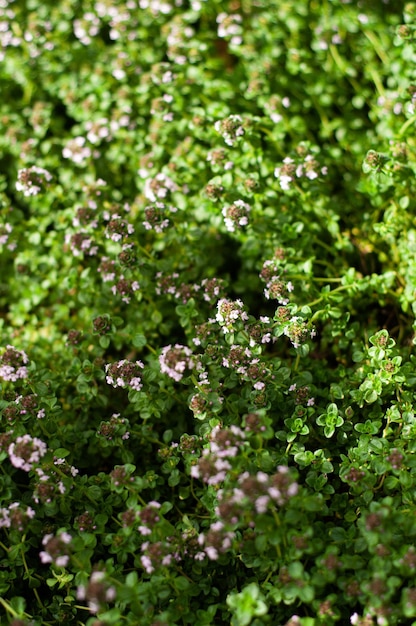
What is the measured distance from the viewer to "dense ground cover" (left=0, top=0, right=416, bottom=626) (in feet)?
6.68

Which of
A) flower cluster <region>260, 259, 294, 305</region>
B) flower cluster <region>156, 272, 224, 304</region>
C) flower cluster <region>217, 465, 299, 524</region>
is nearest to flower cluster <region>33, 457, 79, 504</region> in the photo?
flower cluster <region>217, 465, 299, 524</region>

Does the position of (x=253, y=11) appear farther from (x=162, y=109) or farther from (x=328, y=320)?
(x=328, y=320)

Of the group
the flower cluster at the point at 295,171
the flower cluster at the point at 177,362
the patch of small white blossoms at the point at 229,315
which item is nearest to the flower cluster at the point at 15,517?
the flower cluster at the point at 177,362

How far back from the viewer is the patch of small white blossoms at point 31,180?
2971 mm

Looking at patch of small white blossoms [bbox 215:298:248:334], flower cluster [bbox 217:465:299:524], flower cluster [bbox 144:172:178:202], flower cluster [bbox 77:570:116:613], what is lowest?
flower cluster [bbox 77:570:116:613]

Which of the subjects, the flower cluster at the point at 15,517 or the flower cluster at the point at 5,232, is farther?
the flower cluster at the point at 5,232

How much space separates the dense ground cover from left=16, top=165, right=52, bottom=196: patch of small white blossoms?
0.05ft

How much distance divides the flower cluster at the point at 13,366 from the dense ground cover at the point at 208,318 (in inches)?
0.6

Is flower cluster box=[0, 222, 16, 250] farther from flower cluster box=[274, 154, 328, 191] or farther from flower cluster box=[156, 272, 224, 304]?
flower cluster box=[274, 154, 328, 191]

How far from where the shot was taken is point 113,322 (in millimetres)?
2732

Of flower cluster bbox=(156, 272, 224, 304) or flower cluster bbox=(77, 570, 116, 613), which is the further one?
flower cluster bbox=(156, 272, 224, 304)

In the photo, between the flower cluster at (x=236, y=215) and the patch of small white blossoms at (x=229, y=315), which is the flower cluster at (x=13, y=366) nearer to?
the patch of small white blossoms at (x=229, y=315)

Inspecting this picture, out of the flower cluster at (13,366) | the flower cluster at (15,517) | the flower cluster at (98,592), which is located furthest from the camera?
the flower cluster at (13,366)

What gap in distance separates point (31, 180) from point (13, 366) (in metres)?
0.96
